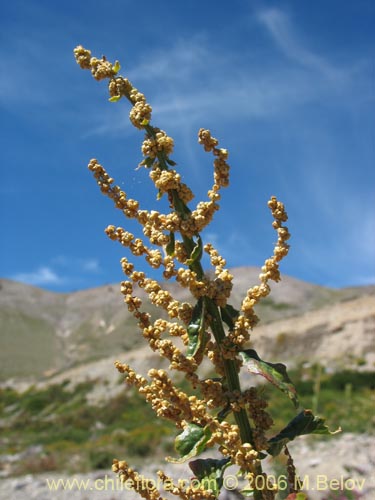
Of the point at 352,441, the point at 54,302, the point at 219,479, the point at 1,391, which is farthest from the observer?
the point at 54,302

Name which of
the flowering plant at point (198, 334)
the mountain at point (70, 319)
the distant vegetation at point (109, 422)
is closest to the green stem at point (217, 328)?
the flowering plant at point (198, 334)

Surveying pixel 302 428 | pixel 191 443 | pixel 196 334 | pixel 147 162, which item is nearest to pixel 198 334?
pixel 196 334

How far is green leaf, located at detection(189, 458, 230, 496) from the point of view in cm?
189

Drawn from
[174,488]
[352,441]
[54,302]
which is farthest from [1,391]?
[54,302]

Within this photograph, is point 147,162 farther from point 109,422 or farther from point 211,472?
point 109,422

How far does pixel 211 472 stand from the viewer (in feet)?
6.34

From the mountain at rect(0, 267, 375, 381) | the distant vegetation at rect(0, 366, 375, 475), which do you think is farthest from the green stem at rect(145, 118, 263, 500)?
the mountain at rect(0, 267, 375, 381)

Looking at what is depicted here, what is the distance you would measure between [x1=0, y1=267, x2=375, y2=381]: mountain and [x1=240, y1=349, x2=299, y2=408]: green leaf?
62454 mm

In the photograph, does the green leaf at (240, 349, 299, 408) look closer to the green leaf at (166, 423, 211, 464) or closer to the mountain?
the green leaf at (166, 423, 211, 464)

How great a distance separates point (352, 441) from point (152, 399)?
9943 mm

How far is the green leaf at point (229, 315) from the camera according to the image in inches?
79.4

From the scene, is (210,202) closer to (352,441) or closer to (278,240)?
(278,240)

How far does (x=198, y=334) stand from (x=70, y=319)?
129961 mm

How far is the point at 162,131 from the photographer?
2078 millimetres
